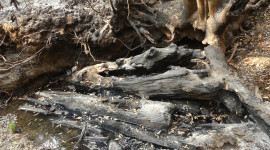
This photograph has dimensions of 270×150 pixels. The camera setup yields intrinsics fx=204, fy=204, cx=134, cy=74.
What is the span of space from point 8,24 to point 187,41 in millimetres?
4496

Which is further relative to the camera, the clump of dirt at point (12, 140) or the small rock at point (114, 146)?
the clump of dirt at point (12, 140)

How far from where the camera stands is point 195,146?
260 centimetres

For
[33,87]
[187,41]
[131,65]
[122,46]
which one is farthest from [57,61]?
[187,41]

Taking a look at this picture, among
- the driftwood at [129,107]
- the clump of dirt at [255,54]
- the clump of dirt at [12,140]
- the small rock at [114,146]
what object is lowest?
the clump of dirt at [12,140]

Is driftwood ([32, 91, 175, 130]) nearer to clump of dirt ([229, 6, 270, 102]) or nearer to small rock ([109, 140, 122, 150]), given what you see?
small rock ([109, 140, 122, 150])

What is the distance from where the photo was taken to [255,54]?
4.24 metres

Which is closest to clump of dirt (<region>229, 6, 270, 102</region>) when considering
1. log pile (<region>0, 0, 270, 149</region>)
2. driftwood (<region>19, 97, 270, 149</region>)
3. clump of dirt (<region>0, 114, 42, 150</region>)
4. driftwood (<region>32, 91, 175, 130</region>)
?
log pile (<region>0, 0, 270, 149</region>)

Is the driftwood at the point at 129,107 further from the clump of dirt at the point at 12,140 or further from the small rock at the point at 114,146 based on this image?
the clump of dirt at the point at 12,140

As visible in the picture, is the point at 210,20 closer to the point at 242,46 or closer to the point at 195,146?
the point at 242,46

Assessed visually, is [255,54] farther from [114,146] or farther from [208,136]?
[114,146]

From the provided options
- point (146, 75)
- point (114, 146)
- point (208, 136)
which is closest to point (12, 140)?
point (114, 146)

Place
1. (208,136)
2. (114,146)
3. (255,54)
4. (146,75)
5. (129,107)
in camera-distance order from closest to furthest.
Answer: (208,136) → (114,146) → (129,107) → (146,75) → (255,54)

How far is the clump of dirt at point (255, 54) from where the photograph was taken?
3.39 m

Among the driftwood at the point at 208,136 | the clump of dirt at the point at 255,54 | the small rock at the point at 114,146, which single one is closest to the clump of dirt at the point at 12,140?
the small rock at the point at 114,146
